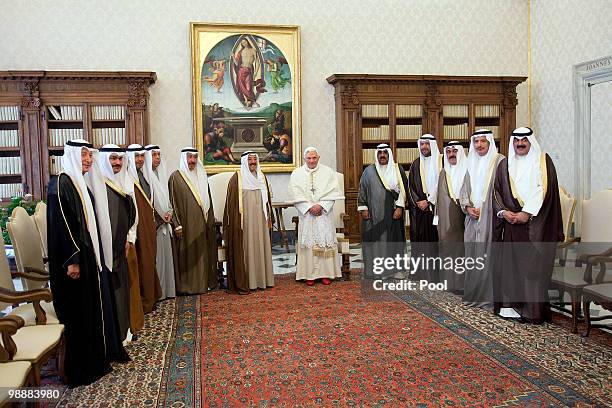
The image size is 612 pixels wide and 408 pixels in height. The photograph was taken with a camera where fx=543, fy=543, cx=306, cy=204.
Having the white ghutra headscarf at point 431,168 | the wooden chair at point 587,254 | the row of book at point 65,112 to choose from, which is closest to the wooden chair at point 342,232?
the white ghutra headscarf at point 431,168

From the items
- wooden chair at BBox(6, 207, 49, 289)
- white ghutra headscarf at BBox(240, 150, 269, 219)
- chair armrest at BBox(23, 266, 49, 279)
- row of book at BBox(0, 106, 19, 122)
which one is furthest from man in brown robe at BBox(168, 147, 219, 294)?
row of book at BBox(0, 106, 19, 122)

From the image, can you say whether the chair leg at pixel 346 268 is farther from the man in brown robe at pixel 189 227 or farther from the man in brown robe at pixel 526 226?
the man in brown robe at pixel 526 226

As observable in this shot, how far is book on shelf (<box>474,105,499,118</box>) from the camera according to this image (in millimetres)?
9850

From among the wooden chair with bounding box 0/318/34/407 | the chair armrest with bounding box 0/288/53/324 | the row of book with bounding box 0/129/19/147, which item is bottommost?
the wooden chair with bounding box 0/318/34/407

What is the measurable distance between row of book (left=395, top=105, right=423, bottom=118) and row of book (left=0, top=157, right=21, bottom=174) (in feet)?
20.5

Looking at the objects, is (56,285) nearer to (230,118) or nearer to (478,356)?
(478,356)

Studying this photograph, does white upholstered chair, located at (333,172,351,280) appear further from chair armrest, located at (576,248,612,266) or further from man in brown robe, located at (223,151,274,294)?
chair armrest, located at (576,248,612,266)

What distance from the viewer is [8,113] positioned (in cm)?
837

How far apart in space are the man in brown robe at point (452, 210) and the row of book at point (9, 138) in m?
6.47

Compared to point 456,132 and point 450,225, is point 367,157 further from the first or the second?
point 450,225

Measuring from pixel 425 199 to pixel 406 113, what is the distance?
11.3 ft

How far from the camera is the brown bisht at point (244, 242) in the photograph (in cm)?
622

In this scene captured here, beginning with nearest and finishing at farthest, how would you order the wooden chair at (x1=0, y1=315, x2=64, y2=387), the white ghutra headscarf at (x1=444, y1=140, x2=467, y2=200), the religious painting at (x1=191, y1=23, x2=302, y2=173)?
the wooden chair at (x1=0, y1=315, x2=64, y2=387) → the white ghutra headscarf at (x1=444, y1=140, x2=467, y2=200) → the religious painting at (x1=191, y1=23, x2=302, y2=173)

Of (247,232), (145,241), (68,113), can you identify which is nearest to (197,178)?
(247,232)
